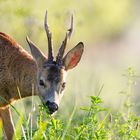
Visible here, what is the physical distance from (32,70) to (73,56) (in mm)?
554

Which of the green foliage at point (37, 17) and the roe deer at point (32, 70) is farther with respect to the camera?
the green foliage at point (37, 17)

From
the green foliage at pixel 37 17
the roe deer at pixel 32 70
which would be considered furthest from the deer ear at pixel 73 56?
the green foliage at pixel 37 17

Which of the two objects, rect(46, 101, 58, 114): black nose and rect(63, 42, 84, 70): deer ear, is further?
rect(63, 42, 84, 70): deer ear

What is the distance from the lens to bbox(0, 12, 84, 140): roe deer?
11617mm

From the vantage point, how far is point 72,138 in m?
9.92

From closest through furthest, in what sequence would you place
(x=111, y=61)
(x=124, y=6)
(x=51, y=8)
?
(x=51, y=8), (x=111, y=61), (x=124, y=6)

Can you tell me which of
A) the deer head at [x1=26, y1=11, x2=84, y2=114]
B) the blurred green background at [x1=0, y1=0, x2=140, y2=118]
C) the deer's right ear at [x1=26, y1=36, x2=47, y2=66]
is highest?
the blurred green background at [x1=0, y1=0, x2=140, y2=118]

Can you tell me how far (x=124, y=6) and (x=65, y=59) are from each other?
991 inches

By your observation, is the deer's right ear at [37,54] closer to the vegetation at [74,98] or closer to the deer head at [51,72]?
the deer head at [51,72]

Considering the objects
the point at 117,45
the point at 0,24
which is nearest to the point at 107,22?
the point at 117,45

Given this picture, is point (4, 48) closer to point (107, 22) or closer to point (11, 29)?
point (11, 29)

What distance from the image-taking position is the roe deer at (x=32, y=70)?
11617 millimetres

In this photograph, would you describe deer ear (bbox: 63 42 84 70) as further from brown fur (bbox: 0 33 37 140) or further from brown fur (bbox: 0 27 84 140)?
brown fur (bbox: 0 33 37 140)

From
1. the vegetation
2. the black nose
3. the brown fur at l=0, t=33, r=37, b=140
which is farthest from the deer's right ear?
the black nose
